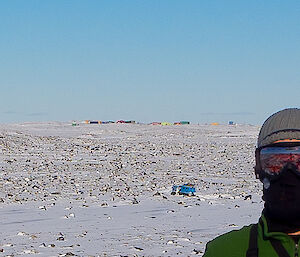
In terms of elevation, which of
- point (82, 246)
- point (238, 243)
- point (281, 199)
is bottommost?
point (82, 246)

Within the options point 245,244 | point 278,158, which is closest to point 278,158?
point 278,158

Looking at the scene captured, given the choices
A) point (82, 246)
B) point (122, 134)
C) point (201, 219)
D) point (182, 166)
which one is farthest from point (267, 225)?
point (122, 134)

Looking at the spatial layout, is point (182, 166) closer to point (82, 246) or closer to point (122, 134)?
point (82, 246)

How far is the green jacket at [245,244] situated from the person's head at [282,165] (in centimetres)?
6

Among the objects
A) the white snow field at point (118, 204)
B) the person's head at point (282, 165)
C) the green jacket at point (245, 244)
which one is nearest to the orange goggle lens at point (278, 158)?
the person's head at point (282, 165)

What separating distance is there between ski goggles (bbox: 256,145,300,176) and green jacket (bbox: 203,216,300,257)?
0.57 feet

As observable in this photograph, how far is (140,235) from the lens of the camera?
33.2 feet

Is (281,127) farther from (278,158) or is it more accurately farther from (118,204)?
(118,204)

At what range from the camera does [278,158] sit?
6.29 ft

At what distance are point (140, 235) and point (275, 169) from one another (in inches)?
332

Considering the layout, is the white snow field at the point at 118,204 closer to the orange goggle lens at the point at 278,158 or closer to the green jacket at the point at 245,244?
the green jacket at the point at 245,244

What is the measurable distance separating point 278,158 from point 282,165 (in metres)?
0.03

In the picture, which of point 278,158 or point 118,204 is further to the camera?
point 118,204

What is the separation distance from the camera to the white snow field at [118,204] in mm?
9508
